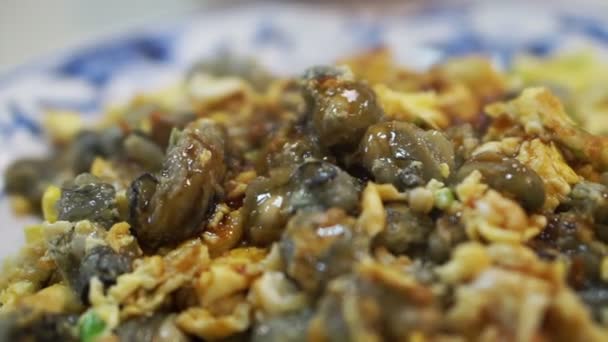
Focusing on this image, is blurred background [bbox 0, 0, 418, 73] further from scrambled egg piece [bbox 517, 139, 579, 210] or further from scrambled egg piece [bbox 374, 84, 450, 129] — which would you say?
scrambled egg piece [bbox 517, 139, 579, 210]

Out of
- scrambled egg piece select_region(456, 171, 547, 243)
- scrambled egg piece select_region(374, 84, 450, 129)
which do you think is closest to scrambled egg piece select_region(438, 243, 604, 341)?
scrambled egg piece select_region(456, 171, 547, 243)

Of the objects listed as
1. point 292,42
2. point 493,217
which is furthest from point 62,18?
point 493,217

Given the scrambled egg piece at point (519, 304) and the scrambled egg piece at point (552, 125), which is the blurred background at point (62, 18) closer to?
the scrambled egg piece at point (552, 125)

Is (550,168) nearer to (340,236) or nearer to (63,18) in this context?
(340,236)

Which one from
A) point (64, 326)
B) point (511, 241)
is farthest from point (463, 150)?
point (64, 326)

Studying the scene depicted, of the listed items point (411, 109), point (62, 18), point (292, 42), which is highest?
point (411, 109)

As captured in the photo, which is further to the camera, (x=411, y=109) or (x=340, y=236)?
(x=411, y=109)

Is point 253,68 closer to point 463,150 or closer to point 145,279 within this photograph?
point 463,150
